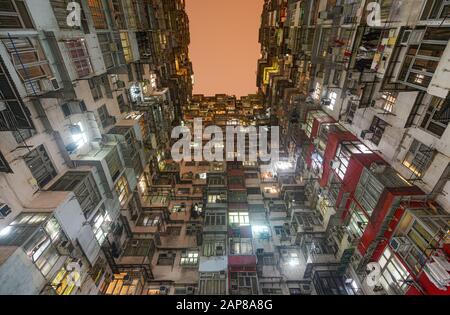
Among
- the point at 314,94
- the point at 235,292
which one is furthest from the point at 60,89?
the point at 314,94

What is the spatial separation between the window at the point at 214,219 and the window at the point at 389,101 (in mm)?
23138

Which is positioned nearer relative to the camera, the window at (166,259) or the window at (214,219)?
the window at (166,259)

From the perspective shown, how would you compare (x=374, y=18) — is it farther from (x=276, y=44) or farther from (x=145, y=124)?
(x=276, y=44)

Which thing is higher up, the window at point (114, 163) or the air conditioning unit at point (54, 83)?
the air conditioning unit at point (54, 83)

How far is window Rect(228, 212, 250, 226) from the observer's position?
95.2 feet

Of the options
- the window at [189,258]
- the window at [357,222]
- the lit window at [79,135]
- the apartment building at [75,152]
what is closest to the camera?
the apartment building at [75,152]

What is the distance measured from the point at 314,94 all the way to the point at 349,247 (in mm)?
24337

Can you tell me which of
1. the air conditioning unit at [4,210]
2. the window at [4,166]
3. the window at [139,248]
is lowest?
the window at [139,248]

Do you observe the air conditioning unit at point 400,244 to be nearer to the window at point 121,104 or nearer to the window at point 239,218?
the window at point 239,218

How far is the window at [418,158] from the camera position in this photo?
631 inches

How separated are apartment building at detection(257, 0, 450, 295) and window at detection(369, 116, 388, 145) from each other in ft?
0.34

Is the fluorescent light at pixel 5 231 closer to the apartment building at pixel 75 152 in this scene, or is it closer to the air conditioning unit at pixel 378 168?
the apartment building at pixel 75 152

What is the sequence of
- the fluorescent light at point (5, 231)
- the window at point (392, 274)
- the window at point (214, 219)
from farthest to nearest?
the window at point (214, 219), the window at point (392, 274), the fluorescent light at point (5, 231)

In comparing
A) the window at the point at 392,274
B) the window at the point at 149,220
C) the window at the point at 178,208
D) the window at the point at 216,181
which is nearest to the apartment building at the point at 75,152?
the window at the point at 149,220
